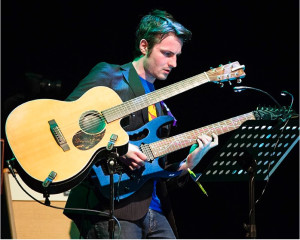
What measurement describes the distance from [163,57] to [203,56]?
1.37 m

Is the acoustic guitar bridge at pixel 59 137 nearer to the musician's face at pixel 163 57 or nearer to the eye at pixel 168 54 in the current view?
the musician's face at pixel 163 57

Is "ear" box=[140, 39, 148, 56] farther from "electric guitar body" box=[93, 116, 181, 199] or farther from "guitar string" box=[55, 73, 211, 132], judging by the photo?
"electric guitar body" box=[93, 116, 181, 199]

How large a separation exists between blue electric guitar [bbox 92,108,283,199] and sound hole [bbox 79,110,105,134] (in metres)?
0.26

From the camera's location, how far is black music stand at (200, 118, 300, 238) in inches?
110

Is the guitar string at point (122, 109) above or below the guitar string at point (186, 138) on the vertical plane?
above

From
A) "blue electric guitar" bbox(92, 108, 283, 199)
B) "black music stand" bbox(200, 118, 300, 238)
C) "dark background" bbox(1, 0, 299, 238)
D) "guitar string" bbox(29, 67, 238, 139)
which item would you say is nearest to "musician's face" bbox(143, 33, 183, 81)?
"guitar string" bbox(29, 67, 238, 139)

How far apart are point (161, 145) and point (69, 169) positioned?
0.71 metres

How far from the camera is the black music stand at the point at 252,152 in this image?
2.79 metres

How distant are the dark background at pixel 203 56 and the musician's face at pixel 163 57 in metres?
1.27

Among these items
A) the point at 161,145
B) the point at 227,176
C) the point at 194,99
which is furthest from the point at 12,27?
the point at 227,176

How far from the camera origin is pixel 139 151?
9.23ft

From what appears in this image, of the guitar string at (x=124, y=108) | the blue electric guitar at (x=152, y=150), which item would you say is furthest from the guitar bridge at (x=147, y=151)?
the guitar string at (x=124, y=108)

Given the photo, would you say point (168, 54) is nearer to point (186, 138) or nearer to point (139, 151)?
point (186, 138)

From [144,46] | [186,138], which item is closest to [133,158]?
[186,138]
